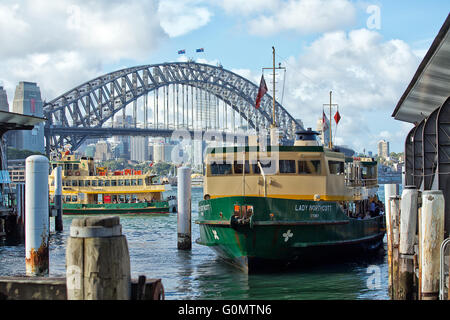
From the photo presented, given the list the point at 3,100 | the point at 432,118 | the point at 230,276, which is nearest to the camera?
the point at 432,118

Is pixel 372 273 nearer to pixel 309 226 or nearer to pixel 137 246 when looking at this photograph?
pixel 309 226

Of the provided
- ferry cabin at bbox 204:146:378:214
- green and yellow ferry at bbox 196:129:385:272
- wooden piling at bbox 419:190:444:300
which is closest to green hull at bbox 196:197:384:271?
green and yellow ferry at bbox 196:129:385:272

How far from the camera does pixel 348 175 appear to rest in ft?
81.5

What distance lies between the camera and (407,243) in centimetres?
1299

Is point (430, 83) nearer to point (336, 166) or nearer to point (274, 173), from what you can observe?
point (336, 166)

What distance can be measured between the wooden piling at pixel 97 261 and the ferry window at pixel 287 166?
→ 13110 millimetres

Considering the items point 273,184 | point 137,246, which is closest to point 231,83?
point 137,246

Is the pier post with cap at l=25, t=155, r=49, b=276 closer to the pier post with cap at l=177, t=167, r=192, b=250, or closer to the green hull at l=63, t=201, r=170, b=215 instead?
the pier post with cap at l=177, t=167, r=192, b=250

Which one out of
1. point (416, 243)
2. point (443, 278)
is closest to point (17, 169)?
point (416, 243)

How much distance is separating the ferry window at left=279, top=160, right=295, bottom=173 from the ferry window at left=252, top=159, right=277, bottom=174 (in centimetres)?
23

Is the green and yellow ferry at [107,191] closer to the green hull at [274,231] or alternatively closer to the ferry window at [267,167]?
the ferry window at [267,167]

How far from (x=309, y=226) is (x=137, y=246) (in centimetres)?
1341

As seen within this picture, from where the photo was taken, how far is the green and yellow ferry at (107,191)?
51312 millimetres

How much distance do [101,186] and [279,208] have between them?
3707 centimetres
